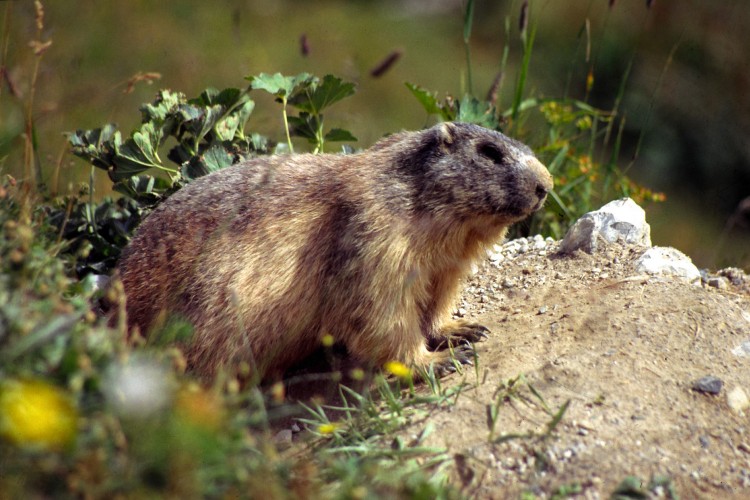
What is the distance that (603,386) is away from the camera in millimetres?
4184

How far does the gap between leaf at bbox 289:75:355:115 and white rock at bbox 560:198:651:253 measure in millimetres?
1911

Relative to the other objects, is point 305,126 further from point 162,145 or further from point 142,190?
point 142,190

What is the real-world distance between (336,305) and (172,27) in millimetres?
9715

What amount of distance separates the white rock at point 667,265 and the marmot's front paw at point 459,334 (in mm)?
1151

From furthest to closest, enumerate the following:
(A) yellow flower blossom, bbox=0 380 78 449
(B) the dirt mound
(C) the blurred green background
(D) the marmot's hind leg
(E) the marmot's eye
Answer: 1. (C) the blurred green background
2. (E) the marmot's eye
3. (D) the marmot's hind leg
4. (B) the dirt mound
5. (A) yellow flower blossom, bbox=0 380 78 449

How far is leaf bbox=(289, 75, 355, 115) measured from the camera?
18.5 feet

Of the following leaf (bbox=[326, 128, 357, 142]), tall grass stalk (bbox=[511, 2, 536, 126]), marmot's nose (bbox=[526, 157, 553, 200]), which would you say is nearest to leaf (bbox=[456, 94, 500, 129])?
tall grass stalk (bbox=[511, 2, 536, 126])

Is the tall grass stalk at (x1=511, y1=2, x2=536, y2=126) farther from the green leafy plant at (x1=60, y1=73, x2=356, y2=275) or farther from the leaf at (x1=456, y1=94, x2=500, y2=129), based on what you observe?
the green leafy plant at (x1=60, y1=73, x2=356, y2=275)

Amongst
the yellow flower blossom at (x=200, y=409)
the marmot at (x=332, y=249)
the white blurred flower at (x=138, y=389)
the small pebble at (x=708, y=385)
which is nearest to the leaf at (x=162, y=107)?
the marmot at (x=332, y=249)

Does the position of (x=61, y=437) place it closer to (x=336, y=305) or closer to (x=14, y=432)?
(x=14, y=432)

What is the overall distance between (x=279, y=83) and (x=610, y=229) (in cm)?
254

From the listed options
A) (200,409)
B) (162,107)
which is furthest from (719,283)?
(162,107)

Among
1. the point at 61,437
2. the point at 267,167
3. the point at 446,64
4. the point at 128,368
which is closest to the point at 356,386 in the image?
the point at 267,167

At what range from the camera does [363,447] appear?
379 cm
